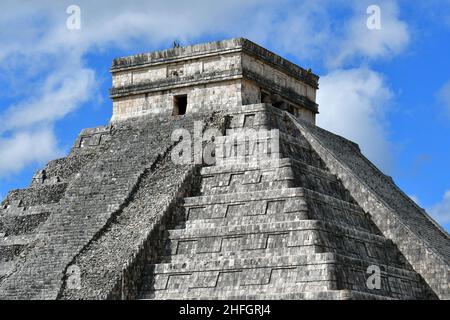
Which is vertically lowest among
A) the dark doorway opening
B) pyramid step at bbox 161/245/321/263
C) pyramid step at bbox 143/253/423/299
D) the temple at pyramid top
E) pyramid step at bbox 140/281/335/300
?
pyramid step at bbox 140/281/335/300

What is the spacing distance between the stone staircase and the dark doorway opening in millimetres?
2954

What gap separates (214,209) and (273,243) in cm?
189

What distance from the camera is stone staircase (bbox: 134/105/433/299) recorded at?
2338 centimetres

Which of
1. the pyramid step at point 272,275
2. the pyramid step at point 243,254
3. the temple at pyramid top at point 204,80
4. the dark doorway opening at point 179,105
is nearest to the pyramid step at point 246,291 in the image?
the pyramid step at point 272,275

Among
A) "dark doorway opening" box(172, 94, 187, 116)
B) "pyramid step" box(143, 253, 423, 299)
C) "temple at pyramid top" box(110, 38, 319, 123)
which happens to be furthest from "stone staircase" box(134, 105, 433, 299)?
"dark doorway opening" box(172, 94, 187, 116)

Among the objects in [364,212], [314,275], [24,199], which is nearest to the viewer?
[314,275]

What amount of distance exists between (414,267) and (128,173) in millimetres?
6790

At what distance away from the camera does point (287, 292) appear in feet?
76.0

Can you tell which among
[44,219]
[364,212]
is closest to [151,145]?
[44,219]

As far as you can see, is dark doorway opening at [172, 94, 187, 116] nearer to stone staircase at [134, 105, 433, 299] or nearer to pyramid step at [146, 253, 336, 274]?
stone staircase at [134, 105, 433, 299]

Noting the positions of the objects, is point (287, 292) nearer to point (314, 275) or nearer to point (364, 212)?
point (314, 275)

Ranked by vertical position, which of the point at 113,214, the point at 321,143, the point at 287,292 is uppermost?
the point at 321,143

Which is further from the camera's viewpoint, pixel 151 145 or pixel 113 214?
pixel 151 145

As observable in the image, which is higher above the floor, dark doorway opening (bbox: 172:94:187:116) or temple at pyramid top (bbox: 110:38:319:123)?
temple at pyramid top (bbox: 110:38:319:123)
